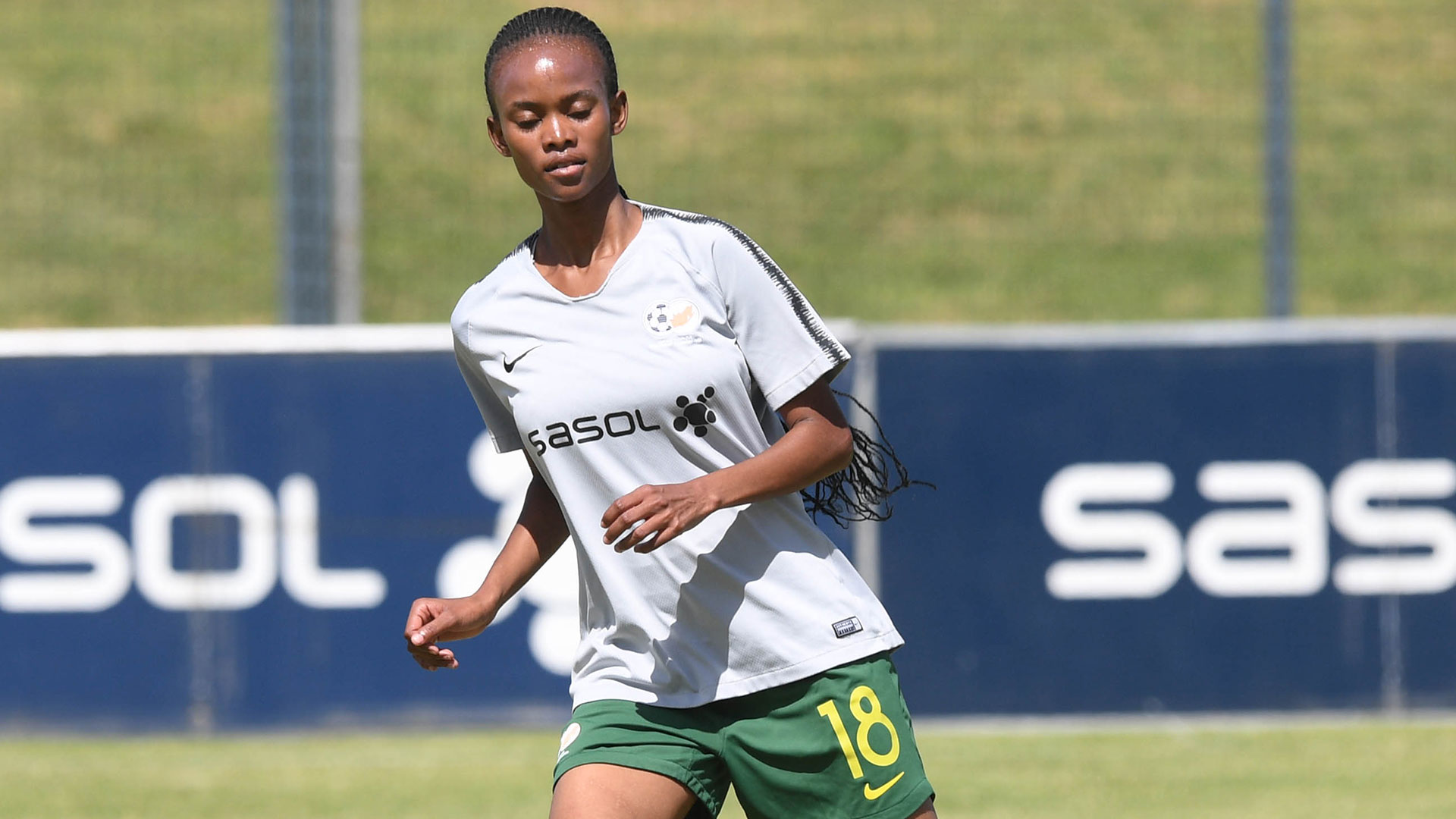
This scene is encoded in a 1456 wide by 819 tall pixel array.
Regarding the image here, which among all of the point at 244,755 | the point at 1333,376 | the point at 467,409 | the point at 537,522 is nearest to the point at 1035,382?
the point at 1333,376

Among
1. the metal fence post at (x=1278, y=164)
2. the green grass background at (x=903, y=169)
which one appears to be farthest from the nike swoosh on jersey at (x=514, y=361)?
the green grass background at (x=903, y=169)

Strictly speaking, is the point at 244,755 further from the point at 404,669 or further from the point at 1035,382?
the point at 1035,382

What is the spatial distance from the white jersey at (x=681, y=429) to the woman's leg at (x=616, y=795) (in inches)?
4.9

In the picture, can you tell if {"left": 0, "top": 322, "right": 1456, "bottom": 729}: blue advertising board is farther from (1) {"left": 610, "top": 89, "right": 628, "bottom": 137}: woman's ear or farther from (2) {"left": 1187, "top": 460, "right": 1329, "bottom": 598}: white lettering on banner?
(1) {"left": 610, "top": 89, "right": 628, "bottom": 137}: woman's ear

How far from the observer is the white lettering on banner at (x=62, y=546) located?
26.0 feet

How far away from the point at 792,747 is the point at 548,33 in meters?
1.14

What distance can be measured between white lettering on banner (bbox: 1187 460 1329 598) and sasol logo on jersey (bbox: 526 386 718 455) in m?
5.18

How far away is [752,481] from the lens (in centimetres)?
297

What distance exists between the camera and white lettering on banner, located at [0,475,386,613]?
794cm

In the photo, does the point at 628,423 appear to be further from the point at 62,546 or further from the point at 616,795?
the point at 62,546

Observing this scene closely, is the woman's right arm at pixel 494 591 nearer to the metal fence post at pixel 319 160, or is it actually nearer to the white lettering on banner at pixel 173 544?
the white lettering on banner at pixel 173 544

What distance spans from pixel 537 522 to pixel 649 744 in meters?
0.45

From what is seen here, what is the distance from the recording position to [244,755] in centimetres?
766

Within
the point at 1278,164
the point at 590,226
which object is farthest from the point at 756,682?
the point at 1278,164
